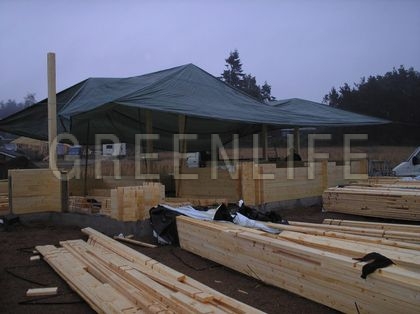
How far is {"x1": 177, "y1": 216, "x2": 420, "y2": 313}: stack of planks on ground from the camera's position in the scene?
3.65 meters

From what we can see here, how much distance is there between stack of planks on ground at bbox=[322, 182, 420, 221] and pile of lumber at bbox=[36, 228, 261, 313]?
19.3 ft

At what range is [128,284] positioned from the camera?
4.53 metres

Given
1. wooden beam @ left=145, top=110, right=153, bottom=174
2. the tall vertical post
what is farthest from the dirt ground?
wooden beam @ left=145, top=110, right=153, bottom=174

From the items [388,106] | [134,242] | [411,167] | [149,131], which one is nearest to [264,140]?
[149,131]

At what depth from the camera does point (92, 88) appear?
33.6 feet

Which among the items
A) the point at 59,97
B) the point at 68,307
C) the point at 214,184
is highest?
the point at 59,97

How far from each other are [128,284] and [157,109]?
481 cm

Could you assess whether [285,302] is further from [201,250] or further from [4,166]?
[4,166]

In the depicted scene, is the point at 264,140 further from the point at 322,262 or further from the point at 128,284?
the point at 128,284

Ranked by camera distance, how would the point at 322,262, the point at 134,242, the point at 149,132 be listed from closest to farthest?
the point at 322,262 < the point at 134,242 < the point at 149,132

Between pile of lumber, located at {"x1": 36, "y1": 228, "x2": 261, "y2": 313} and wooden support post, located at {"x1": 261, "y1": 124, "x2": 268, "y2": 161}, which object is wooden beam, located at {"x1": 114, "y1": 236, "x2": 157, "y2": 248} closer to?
pile of lumber, located at {"x1": 36, "y1": 228, "x2": 261, "y2": 313}

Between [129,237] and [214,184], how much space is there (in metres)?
3.59

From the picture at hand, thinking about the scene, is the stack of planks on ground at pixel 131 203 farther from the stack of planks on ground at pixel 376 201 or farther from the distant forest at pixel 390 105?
the distant forest at pixel 390 105

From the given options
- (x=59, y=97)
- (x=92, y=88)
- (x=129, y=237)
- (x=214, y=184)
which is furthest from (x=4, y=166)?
(x=129, y=237)
